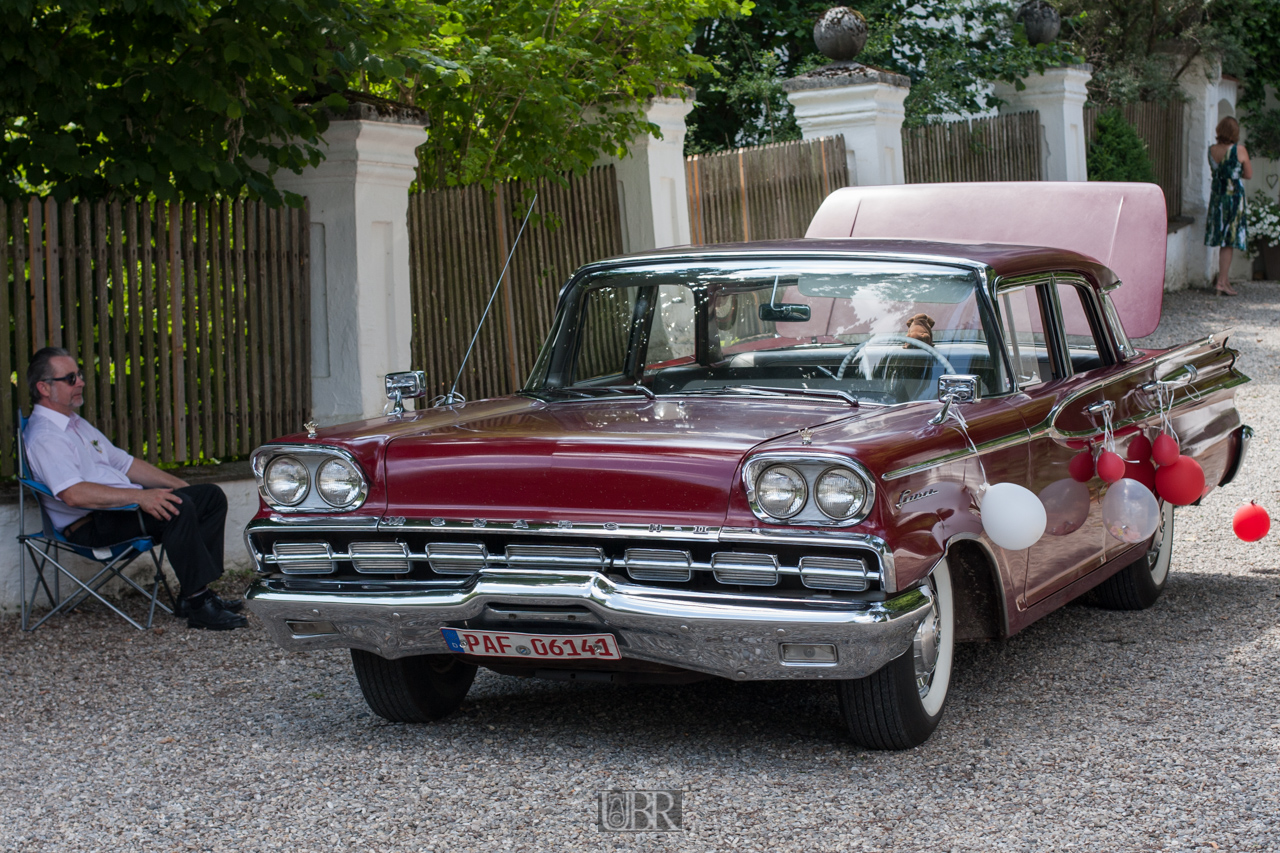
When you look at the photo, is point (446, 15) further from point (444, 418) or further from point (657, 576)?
point (657, 576)

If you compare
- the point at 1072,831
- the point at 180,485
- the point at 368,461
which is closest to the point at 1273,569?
the point at 1072,831

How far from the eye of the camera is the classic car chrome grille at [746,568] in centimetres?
379

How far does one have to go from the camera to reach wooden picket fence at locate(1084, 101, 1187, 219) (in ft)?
56.2

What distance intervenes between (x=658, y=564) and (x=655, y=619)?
0.51 ft

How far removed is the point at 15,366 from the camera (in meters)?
6.62

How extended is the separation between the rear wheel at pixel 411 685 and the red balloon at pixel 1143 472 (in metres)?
2.57

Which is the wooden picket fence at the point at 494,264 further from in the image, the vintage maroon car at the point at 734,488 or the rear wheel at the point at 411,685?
the rear wheel at the point at 411,685

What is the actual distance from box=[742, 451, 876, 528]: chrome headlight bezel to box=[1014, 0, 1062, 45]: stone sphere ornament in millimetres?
12877

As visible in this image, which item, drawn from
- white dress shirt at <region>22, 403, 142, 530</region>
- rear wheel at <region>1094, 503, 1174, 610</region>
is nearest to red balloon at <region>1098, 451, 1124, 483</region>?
rear wheel at <region>1094, 503, 1174, 610</region>

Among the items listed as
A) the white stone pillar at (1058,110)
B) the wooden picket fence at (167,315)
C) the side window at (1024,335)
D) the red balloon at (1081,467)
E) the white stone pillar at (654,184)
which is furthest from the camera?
the white stone pillar at (1058,110)

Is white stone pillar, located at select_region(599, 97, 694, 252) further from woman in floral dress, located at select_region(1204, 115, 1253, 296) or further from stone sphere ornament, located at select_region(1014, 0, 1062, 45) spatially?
woman in floral dress, located at select_region(1204, 115, 1253, 296)

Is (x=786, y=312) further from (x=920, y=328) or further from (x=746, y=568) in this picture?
(x=746, y=568)

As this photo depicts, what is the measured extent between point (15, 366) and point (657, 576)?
400cm

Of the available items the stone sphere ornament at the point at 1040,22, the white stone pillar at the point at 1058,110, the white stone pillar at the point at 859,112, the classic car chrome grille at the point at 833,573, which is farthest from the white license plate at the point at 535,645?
the stone sphere ornament at the point at 1040,22
